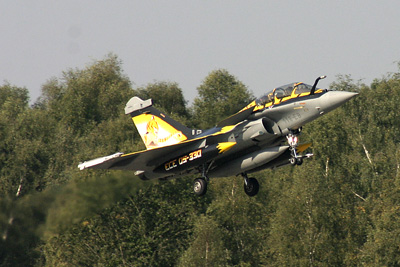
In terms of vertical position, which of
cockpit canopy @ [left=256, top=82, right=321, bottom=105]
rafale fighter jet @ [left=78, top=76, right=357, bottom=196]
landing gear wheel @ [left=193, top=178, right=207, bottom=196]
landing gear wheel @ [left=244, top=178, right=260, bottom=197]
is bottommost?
landing gear wheel @ [left=244, top=178, right=260, bottom=197]

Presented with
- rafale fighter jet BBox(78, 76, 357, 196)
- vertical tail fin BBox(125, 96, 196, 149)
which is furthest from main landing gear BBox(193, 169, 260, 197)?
vertical tail fin BBox(125, 96, 196, 149)

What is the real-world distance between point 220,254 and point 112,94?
24404 millimetres

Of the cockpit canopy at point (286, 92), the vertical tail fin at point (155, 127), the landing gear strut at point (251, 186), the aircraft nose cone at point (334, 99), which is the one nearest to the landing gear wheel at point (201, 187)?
the landing gear strut at point (251, 186)

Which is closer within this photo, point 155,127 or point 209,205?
point 155,127

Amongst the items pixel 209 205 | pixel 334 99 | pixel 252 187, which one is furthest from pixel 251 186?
pixel 209 205

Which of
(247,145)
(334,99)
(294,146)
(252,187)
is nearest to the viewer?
(334,99)

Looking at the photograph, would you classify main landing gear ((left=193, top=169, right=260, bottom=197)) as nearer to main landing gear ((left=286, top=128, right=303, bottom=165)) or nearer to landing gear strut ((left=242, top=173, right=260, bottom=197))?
landing gear strut ((left=242, top=173, right=260, bottom=197))

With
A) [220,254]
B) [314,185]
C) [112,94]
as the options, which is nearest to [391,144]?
[314,185]

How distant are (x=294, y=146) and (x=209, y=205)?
15345 millimetres

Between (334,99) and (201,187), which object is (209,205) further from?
(334,99)

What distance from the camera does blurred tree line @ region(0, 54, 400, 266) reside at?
85.9ft

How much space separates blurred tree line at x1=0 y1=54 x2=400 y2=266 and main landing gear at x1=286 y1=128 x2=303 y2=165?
20.0 feet

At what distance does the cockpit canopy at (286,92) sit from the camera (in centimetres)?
2262

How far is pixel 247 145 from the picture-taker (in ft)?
74.7
